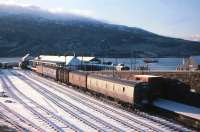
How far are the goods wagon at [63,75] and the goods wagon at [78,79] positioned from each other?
11.0 feet

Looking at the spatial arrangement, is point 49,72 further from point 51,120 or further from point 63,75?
point 51,120

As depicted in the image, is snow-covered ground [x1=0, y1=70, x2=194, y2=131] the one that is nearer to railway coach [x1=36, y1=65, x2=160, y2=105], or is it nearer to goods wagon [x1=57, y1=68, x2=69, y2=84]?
railway coach [x1=36, y1=65, x2=160, y2=105]

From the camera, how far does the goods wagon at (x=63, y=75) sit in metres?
82.1

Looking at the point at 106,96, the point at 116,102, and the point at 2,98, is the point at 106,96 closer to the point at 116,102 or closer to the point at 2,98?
the point at 116,102

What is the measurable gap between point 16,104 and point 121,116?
618 inches

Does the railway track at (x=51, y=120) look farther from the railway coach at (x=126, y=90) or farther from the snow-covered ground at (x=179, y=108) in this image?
the snow-covered ground at (x=179, y=108)

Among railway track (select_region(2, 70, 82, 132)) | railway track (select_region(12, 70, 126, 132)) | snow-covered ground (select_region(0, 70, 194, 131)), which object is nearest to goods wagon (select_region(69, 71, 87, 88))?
snow-covered ground (select_region(0, 70, 194, 131))

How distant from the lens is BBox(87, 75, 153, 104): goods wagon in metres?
46.4

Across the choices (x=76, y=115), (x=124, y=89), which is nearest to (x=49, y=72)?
(x=124, y=89)

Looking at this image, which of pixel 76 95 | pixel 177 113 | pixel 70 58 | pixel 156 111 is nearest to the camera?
pixel 177 113

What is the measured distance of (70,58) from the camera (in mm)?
Answer: 123500

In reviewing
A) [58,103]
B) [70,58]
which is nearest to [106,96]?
[58,103]

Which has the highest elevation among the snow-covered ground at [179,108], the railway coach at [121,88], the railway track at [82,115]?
the railway coach at [121,88]

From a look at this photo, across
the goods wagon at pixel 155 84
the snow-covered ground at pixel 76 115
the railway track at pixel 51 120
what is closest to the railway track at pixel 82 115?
the snow-covered ground at pixel 76 115
